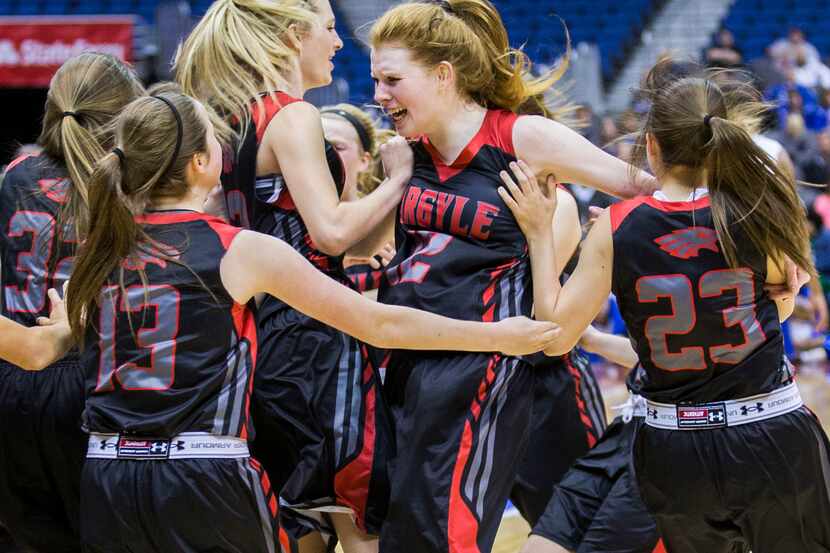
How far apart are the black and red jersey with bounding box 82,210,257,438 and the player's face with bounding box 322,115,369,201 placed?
1380 mm

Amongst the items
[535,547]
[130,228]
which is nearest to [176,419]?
[130,228]

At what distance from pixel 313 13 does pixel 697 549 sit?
200 cm

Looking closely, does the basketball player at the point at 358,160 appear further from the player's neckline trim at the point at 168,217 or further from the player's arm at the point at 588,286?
the player's neckline trim at the point at 168,217

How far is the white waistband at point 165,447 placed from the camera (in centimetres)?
272

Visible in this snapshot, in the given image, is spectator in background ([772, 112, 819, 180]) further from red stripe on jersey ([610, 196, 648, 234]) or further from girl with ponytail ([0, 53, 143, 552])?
girl with ponytail ([0, 53, 143, 552])

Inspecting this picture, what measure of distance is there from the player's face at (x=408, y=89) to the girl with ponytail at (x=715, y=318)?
60 centimetres

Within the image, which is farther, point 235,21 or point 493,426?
point 235,21

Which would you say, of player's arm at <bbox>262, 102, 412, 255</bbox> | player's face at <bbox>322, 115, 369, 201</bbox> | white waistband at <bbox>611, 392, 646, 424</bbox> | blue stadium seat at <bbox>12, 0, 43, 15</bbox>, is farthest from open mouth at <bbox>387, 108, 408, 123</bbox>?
blue stadium seat at <bbox>12, 0, 43, 15</bbox>

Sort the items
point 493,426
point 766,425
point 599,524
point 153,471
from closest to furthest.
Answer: point 153,471 → point 766,425 → point 493,426 → point 599,524

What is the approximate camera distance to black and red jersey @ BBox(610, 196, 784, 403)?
2.91 metres

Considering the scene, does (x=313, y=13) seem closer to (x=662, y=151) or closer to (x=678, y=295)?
(x=662, y=151)

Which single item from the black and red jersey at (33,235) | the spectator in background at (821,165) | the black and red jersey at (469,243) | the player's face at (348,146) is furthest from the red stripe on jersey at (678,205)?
the spectator in background at (821,165)

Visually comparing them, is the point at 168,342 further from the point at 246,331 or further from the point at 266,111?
the point at 266,111

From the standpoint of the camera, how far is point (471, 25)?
327cm
